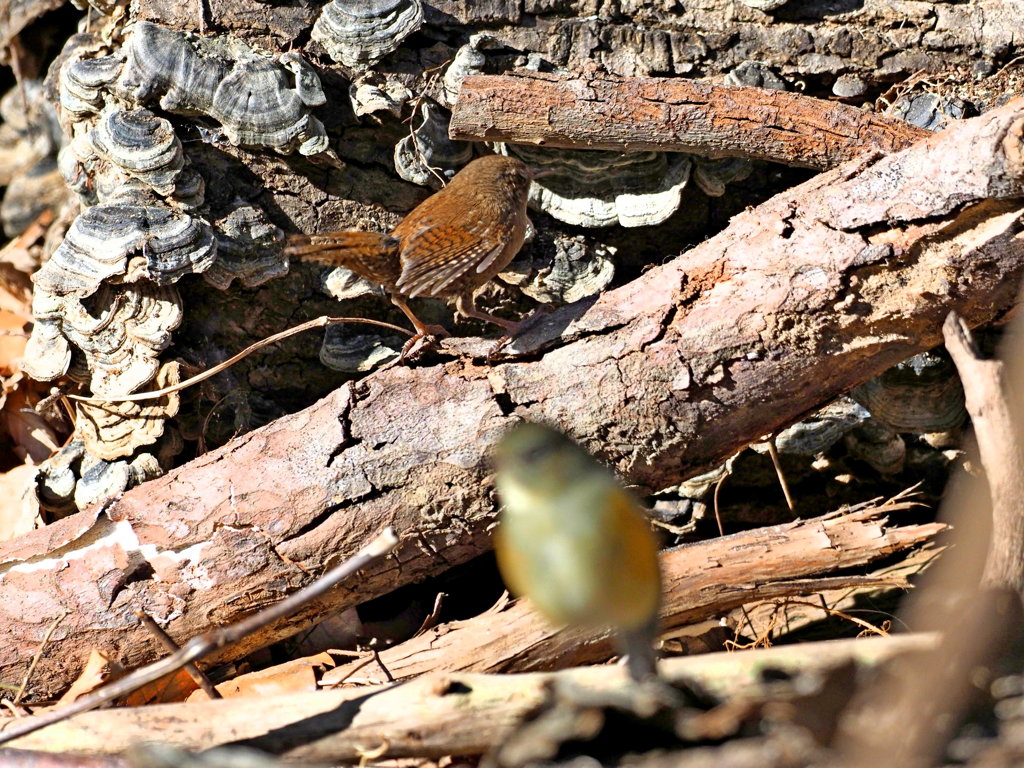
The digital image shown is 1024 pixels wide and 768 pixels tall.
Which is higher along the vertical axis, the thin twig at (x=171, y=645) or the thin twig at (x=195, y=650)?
the thin twig at (x=195, y=650)

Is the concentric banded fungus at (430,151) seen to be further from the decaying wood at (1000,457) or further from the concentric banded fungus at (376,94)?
the decaying wood at (1000,457)

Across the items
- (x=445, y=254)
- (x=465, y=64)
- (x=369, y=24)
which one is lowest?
(x=445, y=254)

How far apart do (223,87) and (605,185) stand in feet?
4.84

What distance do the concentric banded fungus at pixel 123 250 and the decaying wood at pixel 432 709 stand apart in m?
1.74

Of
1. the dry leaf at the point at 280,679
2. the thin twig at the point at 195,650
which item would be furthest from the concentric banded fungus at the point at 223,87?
the thin twig at the point at 195,650

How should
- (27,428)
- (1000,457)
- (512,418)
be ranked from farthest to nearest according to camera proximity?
(27,428), (512,418), (1000,457)

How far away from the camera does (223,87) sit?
3.35 m

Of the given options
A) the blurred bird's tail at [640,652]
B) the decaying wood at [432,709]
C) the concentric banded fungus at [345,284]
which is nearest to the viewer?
the blurred bird's tail at [640,652]

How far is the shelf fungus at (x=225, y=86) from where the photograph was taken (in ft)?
10.9

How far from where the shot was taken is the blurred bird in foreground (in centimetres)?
159

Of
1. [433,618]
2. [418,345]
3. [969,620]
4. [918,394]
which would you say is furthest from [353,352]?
[969,620]

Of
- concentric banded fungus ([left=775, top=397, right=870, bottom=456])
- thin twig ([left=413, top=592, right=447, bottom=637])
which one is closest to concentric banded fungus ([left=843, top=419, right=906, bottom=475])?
concentric banded fungus ([left=775, top=397, right=870, bottom=456])

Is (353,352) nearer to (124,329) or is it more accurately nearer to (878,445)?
(124,329)

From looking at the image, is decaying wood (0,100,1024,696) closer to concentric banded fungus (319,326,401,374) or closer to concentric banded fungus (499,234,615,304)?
concentric banded fungus (319,326,401,374)
